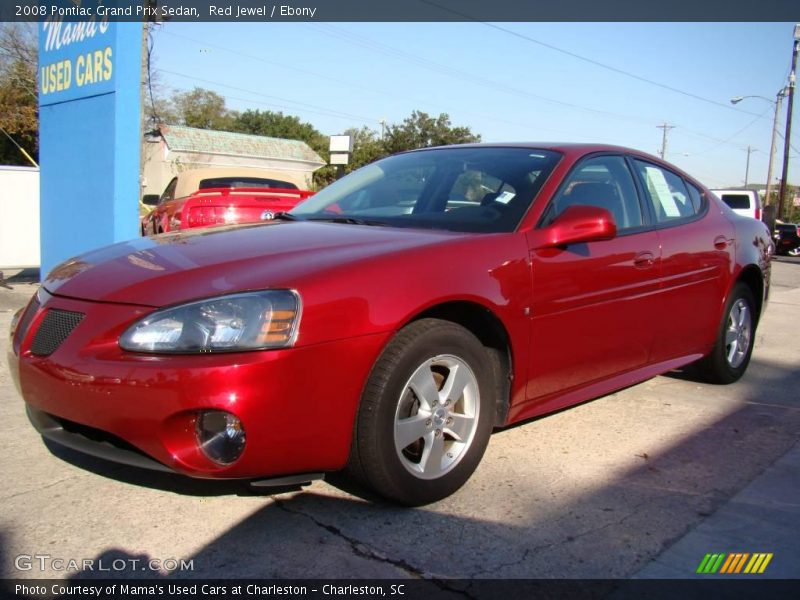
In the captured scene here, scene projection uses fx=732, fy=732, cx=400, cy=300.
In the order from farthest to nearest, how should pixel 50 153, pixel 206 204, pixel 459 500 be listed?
pixel 50 153
pixel 206 204
pixel 459 500

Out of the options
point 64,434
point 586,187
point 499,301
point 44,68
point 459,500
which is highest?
point 44,68

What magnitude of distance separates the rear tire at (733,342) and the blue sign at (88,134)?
5711mm

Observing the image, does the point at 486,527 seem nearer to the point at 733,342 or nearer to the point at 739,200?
the point at 733,342

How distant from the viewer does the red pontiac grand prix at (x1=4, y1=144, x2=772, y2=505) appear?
2.45 m

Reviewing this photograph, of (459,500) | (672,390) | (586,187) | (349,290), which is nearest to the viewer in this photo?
(349,290)

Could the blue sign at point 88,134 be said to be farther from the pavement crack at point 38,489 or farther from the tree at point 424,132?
the tree at point 424,132

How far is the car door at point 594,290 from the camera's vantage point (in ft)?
10.9

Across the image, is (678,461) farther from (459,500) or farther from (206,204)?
(206,204)

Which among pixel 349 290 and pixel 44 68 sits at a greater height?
pixel 44 68

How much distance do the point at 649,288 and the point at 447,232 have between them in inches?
51.7

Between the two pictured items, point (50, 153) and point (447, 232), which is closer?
point (447, 232)

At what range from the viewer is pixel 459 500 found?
3.01 metres

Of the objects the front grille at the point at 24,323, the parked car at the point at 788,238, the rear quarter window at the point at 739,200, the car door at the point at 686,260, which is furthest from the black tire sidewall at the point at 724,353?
the parked car at the point at 788,238

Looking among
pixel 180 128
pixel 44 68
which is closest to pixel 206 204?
pixel 44 68
